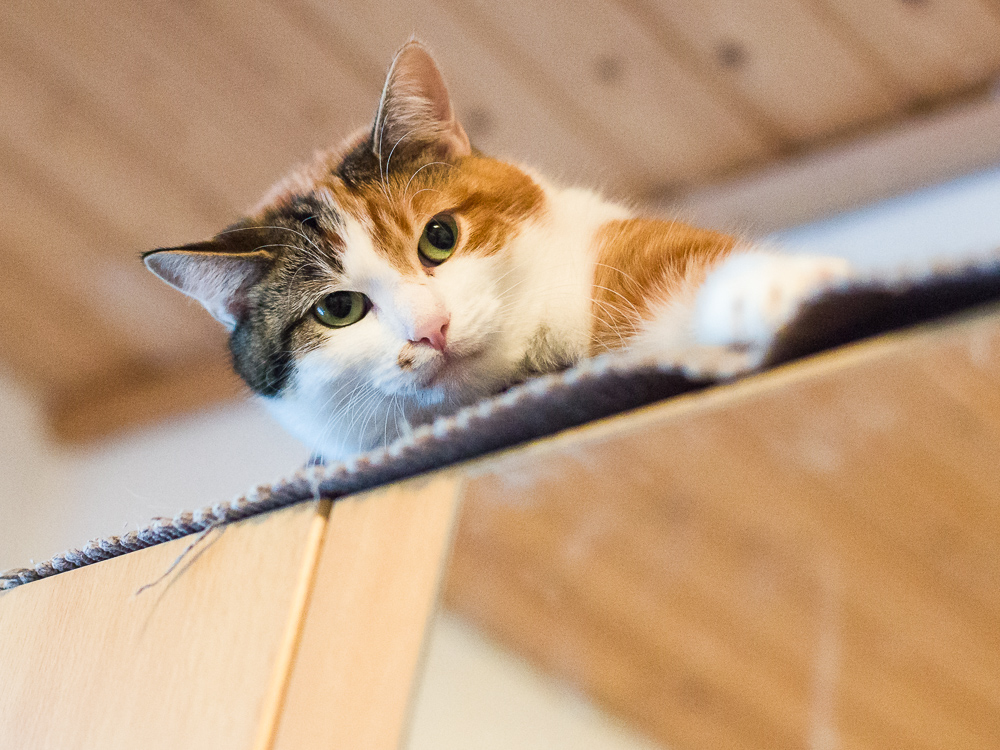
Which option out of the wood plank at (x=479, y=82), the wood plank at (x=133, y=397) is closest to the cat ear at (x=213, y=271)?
the wood plank at (x=479, y=82)

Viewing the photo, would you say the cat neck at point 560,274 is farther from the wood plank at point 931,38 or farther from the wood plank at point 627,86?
the wood plank at point 931,38

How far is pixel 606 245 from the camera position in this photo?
0.78m

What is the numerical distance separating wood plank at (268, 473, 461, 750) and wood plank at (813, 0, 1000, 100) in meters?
1.32

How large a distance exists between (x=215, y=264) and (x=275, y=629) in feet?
1.58

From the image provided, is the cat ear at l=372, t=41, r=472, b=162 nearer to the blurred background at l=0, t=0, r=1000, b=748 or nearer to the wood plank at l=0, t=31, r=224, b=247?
the blurred background at l=0, t=0, r=1000, b=748

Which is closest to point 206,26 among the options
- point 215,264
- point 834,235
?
point 215,264

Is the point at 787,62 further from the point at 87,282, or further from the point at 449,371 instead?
the point at 87,282

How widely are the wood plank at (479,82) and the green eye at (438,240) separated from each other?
1.81ft

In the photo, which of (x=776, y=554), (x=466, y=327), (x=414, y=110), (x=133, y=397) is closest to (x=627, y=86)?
(x=414, y=110)

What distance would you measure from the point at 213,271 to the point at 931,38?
4.36 feet

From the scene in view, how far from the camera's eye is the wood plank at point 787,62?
1.45 metres

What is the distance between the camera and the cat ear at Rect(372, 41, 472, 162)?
906mm

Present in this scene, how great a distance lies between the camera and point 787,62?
152 centimetres

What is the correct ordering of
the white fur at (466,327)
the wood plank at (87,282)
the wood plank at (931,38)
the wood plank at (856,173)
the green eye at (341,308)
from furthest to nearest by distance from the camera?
the wood plank at (87,282) < the wood plank at (856,173) < the wood plank at (931,38) < the green eye at (341,308) < the white fur at (466,327)
